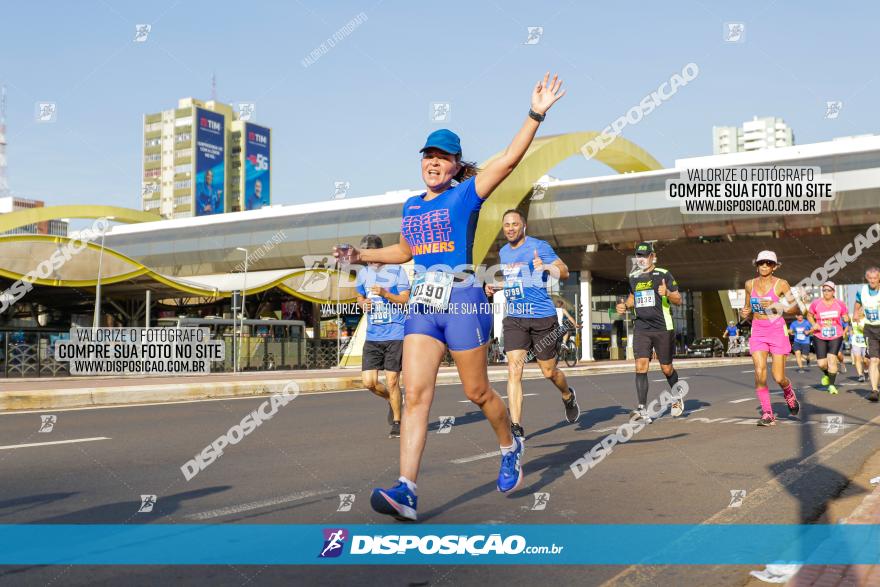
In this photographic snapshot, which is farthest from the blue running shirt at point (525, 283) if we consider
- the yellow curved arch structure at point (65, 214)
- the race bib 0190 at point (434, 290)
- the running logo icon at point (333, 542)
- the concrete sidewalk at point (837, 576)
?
the yellow curved arch structure at point (65, 214)

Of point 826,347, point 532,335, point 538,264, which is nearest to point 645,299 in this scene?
point 532,335

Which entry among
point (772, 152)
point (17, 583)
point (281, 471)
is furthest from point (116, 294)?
point (17, 583)

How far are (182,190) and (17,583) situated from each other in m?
155

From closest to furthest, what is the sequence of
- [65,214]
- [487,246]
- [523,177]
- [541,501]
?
1. [541,501]
2. [523,177]
3. [487,246]
4. [65,214]

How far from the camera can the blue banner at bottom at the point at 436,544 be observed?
3.54 metres

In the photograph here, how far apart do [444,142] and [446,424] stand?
5.57 metres

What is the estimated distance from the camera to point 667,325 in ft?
31.6

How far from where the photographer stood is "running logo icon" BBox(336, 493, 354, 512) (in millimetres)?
4590

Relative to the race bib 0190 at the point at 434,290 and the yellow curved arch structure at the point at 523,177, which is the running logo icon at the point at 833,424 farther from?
the yellow curved arch structure at the point at 523,177

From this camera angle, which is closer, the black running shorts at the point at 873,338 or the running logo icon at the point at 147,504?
the running logo icon at the point at 147,504

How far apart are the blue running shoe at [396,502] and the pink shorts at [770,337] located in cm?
625

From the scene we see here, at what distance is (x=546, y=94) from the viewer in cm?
446

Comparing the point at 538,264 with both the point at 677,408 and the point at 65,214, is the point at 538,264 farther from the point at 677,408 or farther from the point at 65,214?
the point at 65,214

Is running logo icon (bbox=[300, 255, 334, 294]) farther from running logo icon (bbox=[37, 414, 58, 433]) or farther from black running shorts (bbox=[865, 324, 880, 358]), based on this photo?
black running shorts (bbox=[865, 324, 880, 358])
